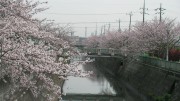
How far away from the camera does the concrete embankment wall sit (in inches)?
941

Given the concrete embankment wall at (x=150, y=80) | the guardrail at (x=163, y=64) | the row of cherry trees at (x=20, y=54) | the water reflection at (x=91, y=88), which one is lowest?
the water reflection at (x=91, y=88)

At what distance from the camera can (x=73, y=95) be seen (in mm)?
28578

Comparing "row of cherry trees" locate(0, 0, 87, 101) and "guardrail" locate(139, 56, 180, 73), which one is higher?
"row of cherry trees" locate(0, 0, 87, 101)

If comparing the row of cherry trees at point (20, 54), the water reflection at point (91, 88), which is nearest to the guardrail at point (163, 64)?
the water reflection at point (91, 88)

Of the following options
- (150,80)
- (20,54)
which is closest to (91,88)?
(150,80)

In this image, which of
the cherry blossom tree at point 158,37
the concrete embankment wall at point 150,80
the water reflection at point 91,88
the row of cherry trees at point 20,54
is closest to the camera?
the row of cherry trees at point 20,54

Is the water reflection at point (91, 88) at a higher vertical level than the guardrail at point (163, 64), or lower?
lower

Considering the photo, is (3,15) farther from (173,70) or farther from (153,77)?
(153,77)

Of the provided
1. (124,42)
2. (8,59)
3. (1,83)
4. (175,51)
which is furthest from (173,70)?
(124,42)

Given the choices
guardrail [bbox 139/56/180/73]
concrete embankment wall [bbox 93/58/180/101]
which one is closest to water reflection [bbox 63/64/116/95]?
concrete embankment wall [bbox 93/58/180/101]

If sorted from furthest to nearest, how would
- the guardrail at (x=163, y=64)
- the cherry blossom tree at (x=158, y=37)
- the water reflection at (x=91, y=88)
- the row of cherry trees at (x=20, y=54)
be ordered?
the water reflection at (x=91, y=88) → the cherry blossom tree at (x=158, y=37) → the guardrail at (x=163, y=64) → the row of cherry trees at (x=20, y=54)

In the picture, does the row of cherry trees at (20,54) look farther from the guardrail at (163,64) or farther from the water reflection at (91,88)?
the water reflection at (91,88)

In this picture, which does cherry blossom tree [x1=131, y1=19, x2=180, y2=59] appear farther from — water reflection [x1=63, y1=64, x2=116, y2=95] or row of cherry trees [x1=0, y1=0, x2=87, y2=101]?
row of cherry trees [x1=0, y1=0, x2=87, y2=101]

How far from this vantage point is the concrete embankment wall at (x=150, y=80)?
78.4ft
